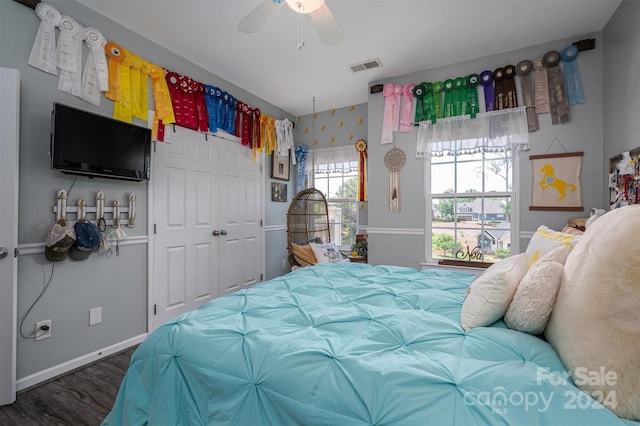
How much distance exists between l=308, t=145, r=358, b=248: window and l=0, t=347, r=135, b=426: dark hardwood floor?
3.21 m

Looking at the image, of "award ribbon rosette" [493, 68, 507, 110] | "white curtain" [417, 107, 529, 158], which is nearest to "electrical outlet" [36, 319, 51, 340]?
"white curtain" [417, 107, 529, 158]

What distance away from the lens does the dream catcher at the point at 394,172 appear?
353cm

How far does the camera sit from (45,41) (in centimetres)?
207

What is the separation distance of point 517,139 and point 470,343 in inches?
107

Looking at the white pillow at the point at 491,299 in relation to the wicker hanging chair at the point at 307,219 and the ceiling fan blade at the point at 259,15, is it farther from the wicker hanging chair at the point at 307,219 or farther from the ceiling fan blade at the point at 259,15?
the wicker hanging chair at the point at 307,219

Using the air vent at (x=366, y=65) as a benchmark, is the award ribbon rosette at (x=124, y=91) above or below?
below

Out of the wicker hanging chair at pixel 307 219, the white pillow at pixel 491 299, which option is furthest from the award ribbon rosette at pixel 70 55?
the white pillow at pixel 491 299

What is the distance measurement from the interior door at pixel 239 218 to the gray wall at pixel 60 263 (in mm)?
1007

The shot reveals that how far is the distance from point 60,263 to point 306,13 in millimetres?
2500

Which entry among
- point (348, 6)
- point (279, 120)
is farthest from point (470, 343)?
point (279, 120)

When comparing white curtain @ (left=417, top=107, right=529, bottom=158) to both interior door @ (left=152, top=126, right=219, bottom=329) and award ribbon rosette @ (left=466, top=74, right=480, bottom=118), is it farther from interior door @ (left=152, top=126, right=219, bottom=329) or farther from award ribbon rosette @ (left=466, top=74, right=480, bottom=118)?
interior door @ (left=152, top=126, right=219, bottom=329)

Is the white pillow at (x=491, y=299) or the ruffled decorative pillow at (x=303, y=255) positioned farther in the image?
the ruffled decorative pillow at (x=303, y=255)

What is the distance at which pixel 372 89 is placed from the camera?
12.0 ft

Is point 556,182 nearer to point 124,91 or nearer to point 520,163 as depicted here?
point 520,163
